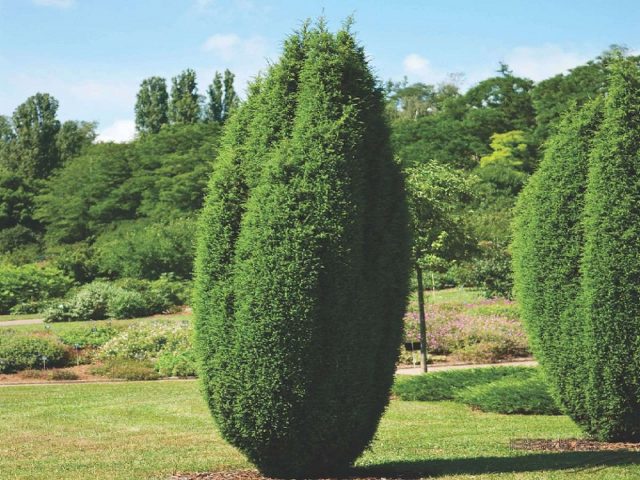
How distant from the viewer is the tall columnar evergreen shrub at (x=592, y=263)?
8.20 m

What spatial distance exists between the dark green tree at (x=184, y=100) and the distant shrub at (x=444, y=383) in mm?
45753

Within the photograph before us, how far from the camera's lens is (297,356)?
6391 mm

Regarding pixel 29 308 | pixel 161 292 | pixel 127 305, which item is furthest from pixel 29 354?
pixel 29 308

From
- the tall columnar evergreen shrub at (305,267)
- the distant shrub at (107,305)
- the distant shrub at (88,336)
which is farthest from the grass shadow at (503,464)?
the distant shrub at (107,305)

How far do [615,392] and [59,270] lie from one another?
3353cm

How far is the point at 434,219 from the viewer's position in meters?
17.3

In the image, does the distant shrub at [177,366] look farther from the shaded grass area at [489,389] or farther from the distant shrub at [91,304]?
the distant shrub at [91,304]

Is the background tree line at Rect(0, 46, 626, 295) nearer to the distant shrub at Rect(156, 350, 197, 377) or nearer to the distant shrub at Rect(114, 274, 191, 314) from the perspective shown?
the distant shrub at Rect(114, 274, 191, 314)

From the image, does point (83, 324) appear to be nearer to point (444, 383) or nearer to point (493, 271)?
point (444, 383)

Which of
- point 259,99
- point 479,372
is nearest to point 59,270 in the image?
point 479,372

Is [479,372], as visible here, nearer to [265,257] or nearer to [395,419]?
[395,419]

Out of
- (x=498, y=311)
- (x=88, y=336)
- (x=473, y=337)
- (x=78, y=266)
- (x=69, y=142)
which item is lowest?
(x=473, y=337)

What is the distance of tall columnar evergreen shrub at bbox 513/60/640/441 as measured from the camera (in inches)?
323

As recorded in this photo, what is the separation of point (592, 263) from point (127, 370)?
12685mm
